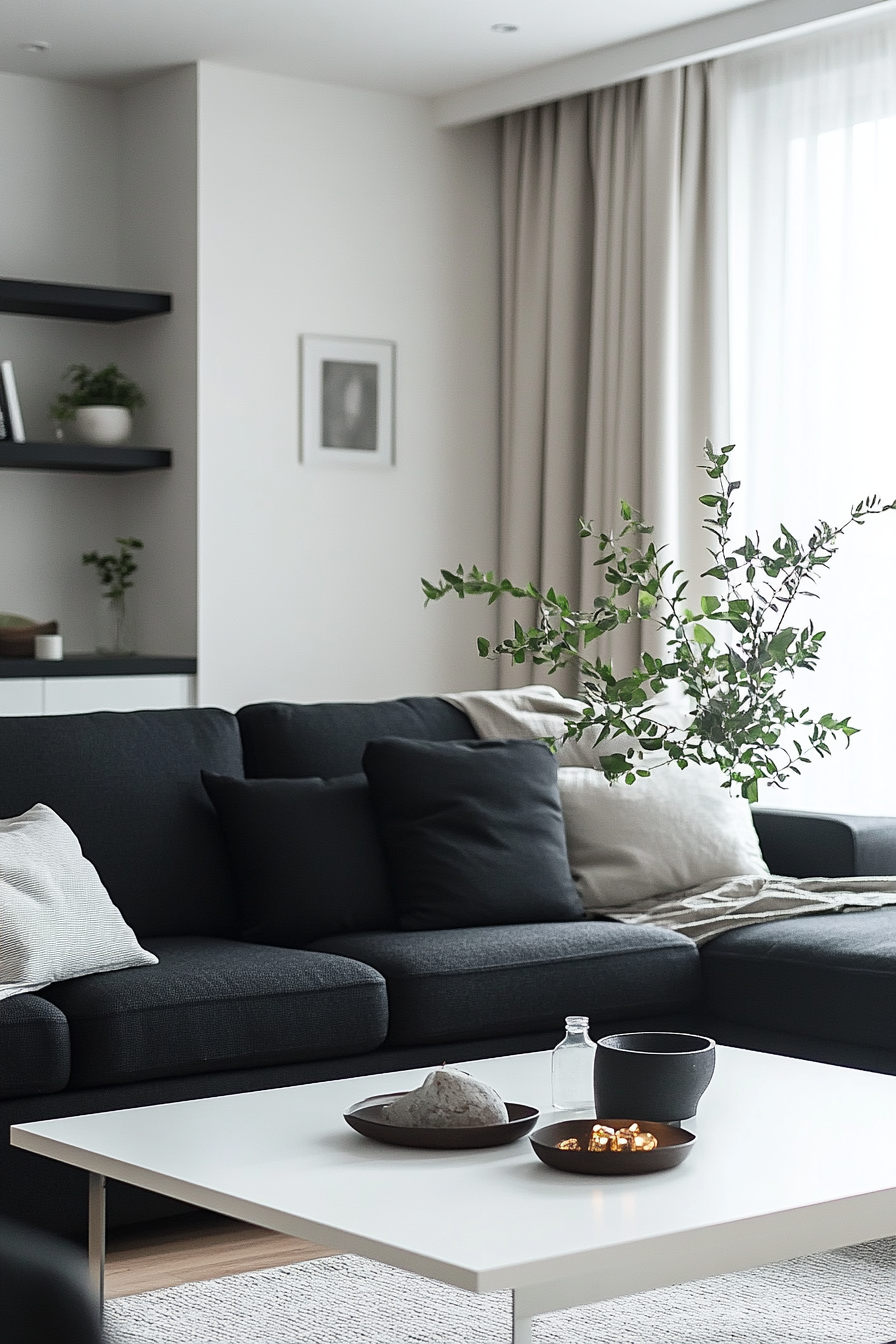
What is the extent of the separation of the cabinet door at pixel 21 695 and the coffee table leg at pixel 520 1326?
340 cm

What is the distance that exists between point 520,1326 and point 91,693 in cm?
356

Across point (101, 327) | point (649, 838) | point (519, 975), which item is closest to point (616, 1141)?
point (519, 975)

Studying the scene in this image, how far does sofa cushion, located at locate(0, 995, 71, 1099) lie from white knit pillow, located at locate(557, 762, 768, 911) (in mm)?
1419

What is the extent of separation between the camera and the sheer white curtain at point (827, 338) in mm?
5008

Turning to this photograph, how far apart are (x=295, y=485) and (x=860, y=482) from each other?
1.77m

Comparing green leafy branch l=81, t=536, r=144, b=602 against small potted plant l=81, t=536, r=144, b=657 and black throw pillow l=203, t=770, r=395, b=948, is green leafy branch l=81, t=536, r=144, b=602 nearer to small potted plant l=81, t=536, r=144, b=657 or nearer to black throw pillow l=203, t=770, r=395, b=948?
small potted plant l=81, t=536, r=144, b=657

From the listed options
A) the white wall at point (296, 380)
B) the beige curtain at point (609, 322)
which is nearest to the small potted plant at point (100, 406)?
the white wall at point (296, 380)

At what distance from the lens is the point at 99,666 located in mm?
5301

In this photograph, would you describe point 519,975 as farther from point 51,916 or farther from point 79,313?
point 79,313

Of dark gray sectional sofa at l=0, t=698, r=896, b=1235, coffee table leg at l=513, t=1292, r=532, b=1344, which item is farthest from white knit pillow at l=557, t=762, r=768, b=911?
coffee table leg at l=513, t=1292, r=532, b=1344

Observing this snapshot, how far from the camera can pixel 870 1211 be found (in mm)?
2055

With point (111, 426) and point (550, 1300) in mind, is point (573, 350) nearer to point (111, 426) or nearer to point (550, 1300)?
point (111, 426)

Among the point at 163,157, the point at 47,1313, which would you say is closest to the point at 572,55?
the point at 163,157

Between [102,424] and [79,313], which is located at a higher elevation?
[79,313]
